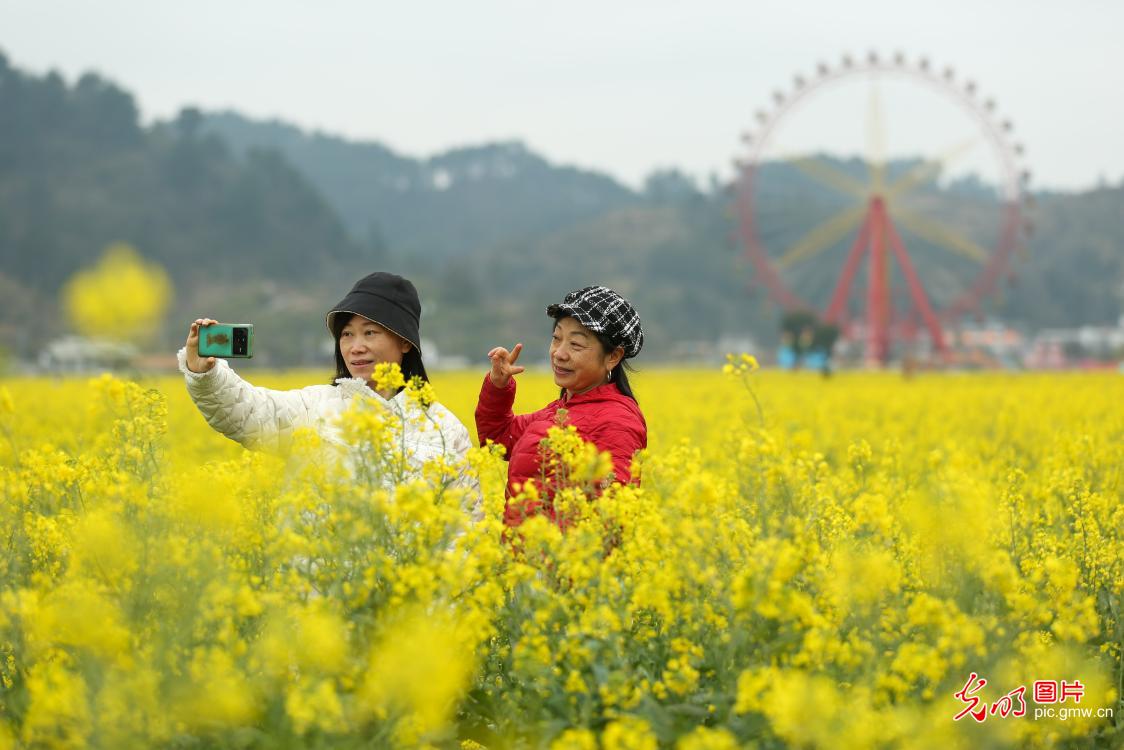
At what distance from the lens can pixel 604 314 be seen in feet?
11.9

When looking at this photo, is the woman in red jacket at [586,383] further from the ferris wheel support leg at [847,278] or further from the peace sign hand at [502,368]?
the ferris wheel support leg at [847,278]

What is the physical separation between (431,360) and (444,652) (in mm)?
55492

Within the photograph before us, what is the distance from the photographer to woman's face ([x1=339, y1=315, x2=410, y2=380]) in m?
3.55

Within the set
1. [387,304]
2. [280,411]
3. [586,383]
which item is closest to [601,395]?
[586,383]

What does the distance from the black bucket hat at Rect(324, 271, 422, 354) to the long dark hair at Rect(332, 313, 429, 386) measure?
1.1 inches

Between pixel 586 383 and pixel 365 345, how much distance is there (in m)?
0.67

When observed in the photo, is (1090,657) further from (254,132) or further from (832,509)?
(254,132)

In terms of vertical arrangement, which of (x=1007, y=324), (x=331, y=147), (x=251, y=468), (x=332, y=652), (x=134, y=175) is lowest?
(x=332, y=652)

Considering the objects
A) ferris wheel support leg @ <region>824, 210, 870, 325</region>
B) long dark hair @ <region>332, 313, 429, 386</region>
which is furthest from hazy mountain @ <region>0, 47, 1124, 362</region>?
long dark hair @ <region>332, 313, 429, 386</region>

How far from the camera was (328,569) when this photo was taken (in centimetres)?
262

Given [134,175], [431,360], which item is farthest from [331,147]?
[431,360]

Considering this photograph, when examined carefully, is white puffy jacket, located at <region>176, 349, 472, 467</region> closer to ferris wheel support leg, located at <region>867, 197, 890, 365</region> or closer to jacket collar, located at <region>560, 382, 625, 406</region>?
jacket collar, located at <region>560, 382, 625, 406</region>

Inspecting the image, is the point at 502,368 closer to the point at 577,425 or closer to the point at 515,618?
the point at 577,425

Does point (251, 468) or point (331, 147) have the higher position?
point (331, 147)
